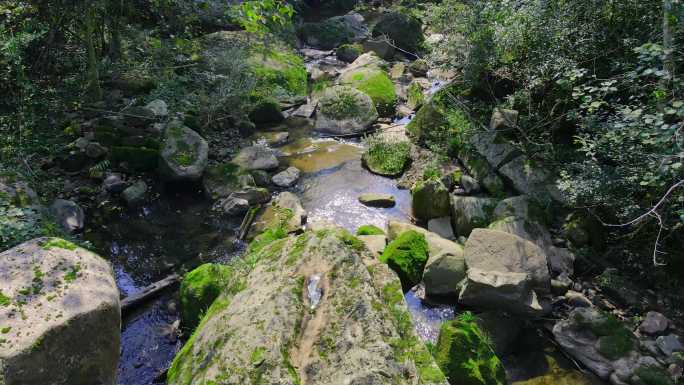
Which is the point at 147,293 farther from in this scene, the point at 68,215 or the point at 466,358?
the point at 466,358

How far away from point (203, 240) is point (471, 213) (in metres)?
5.24

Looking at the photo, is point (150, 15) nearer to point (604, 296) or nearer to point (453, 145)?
point (453, 145)

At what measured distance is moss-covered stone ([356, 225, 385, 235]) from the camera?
8.84 m

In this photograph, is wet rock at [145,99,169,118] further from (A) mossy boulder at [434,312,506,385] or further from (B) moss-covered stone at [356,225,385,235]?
(A) mossy boulder at [434,312,506,385]

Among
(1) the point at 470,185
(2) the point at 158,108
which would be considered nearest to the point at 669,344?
(1) the point at 470,185

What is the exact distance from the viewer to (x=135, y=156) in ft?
33.6

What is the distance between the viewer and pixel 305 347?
12.5 ft

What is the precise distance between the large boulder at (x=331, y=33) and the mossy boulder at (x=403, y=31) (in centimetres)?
147

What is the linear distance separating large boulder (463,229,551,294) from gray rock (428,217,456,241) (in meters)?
1.45

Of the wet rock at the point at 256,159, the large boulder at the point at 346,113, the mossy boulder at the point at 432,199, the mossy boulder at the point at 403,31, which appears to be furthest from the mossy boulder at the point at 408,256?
the mossy boulder at the point at 403,31

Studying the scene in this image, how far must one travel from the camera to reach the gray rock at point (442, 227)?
29.5 ft

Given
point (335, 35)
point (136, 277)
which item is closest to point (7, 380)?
point (136, 277)

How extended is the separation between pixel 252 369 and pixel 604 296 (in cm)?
623

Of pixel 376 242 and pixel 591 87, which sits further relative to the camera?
pixel 376 242
